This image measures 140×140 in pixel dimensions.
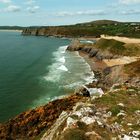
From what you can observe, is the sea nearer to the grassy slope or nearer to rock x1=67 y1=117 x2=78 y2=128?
the grassy slope

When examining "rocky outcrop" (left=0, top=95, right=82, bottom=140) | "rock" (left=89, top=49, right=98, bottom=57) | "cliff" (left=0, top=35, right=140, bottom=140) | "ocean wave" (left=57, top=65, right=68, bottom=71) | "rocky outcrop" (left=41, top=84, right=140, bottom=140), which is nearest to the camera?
"rocky outcrop" (left=41, top=84, right=140, bottom=140)

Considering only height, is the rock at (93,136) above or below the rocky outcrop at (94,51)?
above

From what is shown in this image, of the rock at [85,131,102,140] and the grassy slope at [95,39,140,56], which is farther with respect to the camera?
the grassy slope at [95,39,140,56]

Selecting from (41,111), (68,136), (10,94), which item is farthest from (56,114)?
(10,94)

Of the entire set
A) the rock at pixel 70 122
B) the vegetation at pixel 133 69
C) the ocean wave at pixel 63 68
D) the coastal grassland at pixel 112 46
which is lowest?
the ocean wave at pixel 63 68

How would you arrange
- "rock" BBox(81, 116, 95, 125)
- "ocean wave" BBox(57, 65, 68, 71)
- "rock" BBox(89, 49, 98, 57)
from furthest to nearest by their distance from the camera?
"rock" BBox(89, 49, 98, 57) → "ocean wave" BBox(57, 65, 68, 71) → "rock" BBox(81, 116, 95, 125)

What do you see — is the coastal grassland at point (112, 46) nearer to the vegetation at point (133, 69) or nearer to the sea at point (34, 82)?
the sea at point (34, 82)

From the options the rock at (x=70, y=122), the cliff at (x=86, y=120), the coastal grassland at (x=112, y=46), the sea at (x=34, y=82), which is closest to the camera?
the cliff at (x=86, y=120)

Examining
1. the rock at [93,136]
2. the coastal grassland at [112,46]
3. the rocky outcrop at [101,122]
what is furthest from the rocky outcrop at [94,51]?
the rock at [93,136]

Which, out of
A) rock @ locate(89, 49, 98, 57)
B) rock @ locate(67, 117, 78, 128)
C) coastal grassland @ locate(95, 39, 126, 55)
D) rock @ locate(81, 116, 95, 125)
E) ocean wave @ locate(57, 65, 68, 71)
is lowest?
rock @ locate(89, 49, 98, 57)

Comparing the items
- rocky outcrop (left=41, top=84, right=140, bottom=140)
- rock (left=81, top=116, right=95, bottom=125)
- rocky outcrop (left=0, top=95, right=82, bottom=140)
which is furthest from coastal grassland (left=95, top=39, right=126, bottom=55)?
rock (left=81, top=116, right=95, bottom=125)

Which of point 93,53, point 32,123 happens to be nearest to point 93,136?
point 32,123

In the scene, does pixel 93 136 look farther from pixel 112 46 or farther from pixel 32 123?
pixel 112 46
